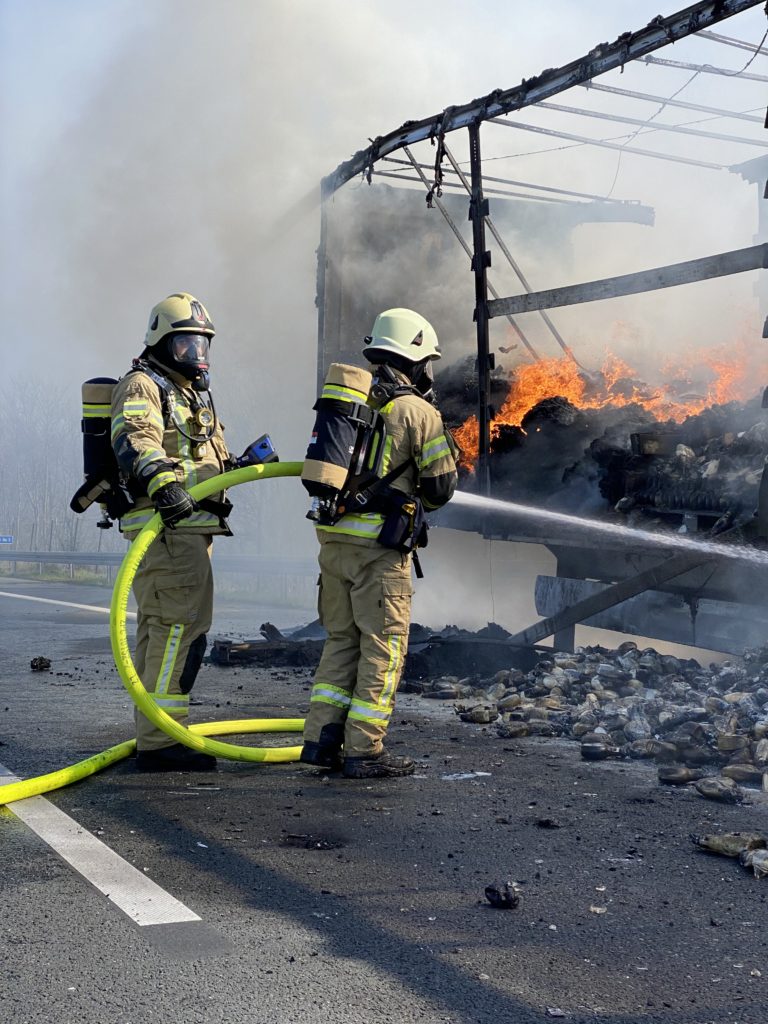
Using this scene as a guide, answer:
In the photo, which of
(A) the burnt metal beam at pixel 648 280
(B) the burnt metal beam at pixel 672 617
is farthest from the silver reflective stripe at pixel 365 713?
(A) the burnt metal beam at pixel 648 280

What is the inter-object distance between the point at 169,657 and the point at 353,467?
114 cm

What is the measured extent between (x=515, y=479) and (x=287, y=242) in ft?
21.1

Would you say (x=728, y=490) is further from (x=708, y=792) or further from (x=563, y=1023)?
(x=563, y=1023)

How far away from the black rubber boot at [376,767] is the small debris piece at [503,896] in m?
1.61

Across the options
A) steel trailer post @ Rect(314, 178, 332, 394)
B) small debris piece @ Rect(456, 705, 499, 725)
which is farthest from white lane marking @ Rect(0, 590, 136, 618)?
small debris piece @ Rect(456, 705, 499, 725)

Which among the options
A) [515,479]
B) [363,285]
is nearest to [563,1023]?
[515,479]

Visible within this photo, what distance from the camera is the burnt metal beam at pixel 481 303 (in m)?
8.63

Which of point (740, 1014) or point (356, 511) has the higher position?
point (356, 511)

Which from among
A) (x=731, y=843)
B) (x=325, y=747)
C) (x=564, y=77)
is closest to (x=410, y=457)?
(x=325, y=747)

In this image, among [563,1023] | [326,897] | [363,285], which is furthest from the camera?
[363,285]

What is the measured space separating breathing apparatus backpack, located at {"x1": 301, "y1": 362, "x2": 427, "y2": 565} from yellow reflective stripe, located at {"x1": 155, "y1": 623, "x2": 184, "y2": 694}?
774mm

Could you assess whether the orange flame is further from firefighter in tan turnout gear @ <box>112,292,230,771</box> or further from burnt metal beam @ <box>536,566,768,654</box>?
firefighter in tan turnout gear @ <box>112,292,230,771</box>

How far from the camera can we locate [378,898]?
10.2ft

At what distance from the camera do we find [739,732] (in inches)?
204
